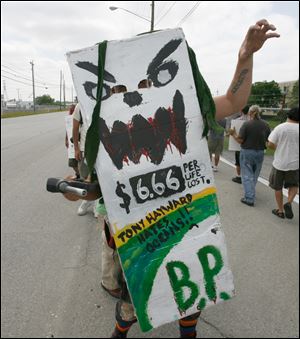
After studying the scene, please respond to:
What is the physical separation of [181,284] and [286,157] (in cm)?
248

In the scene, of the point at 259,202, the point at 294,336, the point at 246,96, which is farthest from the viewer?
the point at 259,202

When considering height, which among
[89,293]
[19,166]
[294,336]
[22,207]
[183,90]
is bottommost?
[294,336]

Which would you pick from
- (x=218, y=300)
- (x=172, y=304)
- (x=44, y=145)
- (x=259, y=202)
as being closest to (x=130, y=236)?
(x=172, y=304)

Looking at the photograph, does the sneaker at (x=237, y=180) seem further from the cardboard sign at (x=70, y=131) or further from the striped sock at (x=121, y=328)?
the cardboard sign at (x=70, y=131)

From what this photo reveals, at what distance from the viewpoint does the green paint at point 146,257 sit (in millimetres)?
843

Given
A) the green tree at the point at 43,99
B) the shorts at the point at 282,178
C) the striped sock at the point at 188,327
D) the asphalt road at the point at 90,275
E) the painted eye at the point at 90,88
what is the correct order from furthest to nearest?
the shorts at the point at 282,178 < the asphalt road at the point at 90,275 < the striped sock at the point at 188,327 < the green tree at the point at 43,99 < the painted eye at the point at 90,88

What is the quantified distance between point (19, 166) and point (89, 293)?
200 inches

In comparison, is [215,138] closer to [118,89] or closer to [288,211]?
[118,89]

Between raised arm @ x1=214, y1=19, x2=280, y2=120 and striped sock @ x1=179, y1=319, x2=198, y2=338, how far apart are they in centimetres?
123

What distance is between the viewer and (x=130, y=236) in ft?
2.72

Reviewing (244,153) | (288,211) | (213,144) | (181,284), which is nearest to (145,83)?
(181,284)

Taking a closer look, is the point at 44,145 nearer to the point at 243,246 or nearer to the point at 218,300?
the point at 243,246

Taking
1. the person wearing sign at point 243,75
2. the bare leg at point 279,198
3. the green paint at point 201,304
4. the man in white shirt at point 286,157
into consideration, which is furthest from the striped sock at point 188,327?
the bare leg at point 279,198

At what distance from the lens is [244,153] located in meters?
3.48
